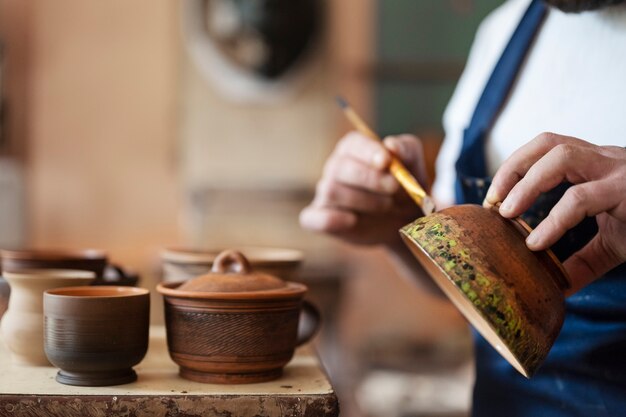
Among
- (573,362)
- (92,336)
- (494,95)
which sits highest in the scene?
(494,95)

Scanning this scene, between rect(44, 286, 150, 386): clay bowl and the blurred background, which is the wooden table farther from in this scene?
the blurred background

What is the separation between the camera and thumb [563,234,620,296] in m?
1.18

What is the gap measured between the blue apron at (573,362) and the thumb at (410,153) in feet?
0.33

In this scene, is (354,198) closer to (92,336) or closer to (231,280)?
(231,280)

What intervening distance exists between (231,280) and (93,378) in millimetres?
238

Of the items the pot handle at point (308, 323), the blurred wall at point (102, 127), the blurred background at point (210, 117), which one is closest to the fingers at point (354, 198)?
the pot handle at point (308, 323)

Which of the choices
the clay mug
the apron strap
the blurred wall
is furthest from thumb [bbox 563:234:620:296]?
the blurred wall

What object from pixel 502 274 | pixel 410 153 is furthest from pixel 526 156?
pixel 410 153

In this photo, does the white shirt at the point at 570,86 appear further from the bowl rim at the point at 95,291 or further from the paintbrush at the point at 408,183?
the bowl rim at the point at 95,291

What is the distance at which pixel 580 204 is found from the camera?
3.33ft

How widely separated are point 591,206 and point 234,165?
4.37 metres

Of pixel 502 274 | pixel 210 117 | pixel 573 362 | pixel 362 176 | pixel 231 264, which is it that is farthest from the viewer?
pixel 210 117

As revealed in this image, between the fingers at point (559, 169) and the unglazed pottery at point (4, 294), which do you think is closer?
the fingers at point (559, 169)

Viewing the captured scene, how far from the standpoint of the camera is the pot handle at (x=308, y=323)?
137 centimetres
